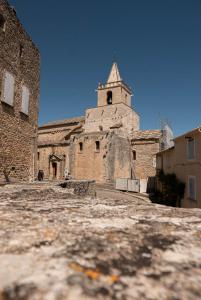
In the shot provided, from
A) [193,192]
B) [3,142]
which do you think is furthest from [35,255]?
[193,192]

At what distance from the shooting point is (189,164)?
13.9 meters

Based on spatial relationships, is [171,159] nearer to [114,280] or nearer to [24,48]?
[24,48]

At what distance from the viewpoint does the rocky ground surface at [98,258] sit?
932 mm

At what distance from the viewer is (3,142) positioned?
9.37 meters

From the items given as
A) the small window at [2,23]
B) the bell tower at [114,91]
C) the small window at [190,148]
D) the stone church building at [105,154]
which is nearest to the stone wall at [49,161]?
the stone church building at [105,154]

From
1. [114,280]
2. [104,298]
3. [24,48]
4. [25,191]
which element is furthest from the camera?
[24,48]

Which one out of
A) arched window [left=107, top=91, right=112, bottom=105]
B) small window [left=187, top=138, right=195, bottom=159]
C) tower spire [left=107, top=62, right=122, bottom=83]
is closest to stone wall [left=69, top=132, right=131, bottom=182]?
small window [left=187, top=138, right=195, bottom=159]

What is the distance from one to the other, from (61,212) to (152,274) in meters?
1.51

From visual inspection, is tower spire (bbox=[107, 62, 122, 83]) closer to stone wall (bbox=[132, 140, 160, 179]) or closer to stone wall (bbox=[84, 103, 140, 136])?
stone wall (bbox=[84, 103, 140, 136])

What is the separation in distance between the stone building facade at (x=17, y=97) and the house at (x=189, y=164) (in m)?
9.73

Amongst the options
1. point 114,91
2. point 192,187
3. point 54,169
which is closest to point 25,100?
point 192,187

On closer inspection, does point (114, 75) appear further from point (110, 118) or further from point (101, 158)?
point (101, 158)

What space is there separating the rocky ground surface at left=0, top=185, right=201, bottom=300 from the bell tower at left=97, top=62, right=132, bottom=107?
30.9m

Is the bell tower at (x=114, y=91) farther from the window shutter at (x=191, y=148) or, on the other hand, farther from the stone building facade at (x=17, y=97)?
the stone building facade at (x=17, y=97)
